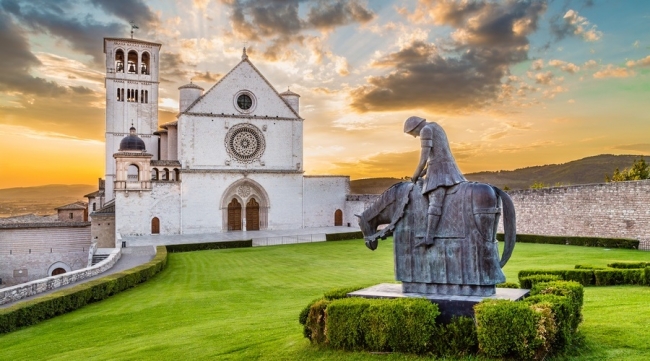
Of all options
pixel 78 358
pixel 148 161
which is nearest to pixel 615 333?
pixel 78 358

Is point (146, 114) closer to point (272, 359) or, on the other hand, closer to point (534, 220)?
point (534, 220)

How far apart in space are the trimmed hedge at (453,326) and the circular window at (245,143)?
41.5 metres

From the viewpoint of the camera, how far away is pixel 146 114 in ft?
184

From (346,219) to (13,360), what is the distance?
143 ft

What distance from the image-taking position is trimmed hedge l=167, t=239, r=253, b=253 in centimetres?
3456

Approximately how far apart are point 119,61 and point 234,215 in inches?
886

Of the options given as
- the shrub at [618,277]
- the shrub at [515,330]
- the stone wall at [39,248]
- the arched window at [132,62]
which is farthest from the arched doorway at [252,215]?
the shrub at [515,330]

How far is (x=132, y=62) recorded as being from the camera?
187 ft

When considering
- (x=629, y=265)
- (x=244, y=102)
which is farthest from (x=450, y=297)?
(x=244, y=102)

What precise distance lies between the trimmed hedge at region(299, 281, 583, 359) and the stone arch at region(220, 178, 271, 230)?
40714 mm

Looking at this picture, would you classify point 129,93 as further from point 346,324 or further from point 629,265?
point 346,324

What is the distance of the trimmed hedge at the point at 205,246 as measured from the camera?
113 feet

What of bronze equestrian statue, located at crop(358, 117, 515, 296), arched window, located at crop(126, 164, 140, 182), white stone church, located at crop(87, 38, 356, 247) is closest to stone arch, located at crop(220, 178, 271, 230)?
white stone church, located at crop(87, 38, 356, 247)

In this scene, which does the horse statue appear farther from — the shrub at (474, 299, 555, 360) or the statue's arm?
the shrub at (474, 299, 555, 360)
